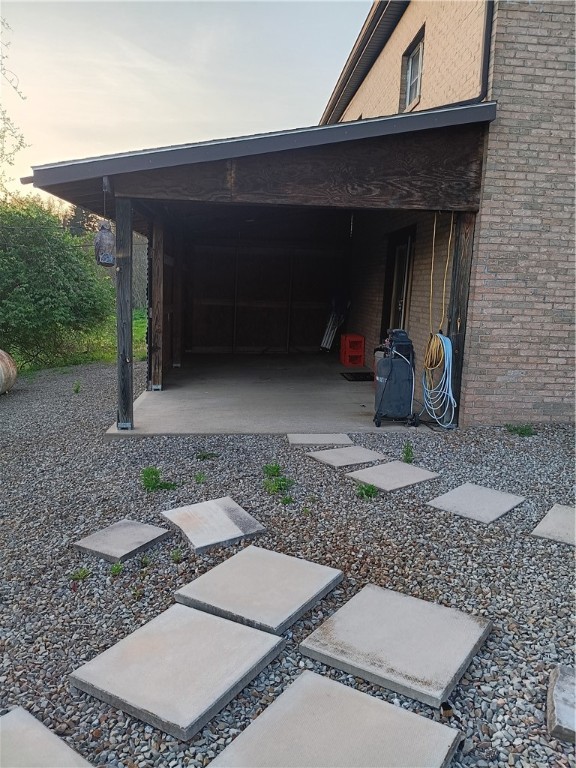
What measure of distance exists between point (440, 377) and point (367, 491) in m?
2.74

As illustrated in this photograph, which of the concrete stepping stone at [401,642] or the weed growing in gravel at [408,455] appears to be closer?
the concrete stepping stone at [401,642]

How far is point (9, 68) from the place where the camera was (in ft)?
32.7

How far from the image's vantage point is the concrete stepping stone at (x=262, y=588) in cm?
255

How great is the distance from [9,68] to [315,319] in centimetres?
727

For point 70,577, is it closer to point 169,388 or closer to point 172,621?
point 172,621

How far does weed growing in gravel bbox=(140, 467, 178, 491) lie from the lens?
4199mm

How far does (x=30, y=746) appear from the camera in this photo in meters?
1.83

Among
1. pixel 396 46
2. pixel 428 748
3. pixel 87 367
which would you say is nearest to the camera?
pixel 428 748

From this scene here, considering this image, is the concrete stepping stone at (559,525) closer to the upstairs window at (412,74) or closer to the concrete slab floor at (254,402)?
the concrete slab floor at (254,402)

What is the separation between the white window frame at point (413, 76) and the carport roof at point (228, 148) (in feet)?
12.3

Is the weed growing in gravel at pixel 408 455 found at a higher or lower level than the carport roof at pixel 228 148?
lower

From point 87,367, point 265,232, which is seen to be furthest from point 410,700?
point 265,232

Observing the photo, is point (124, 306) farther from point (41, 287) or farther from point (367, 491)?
point (41, 287)

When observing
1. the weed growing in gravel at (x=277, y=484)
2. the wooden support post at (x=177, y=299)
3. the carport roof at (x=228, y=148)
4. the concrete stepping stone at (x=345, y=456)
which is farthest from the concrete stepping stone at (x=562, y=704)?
the wooden support post at (x=177, y=299)
